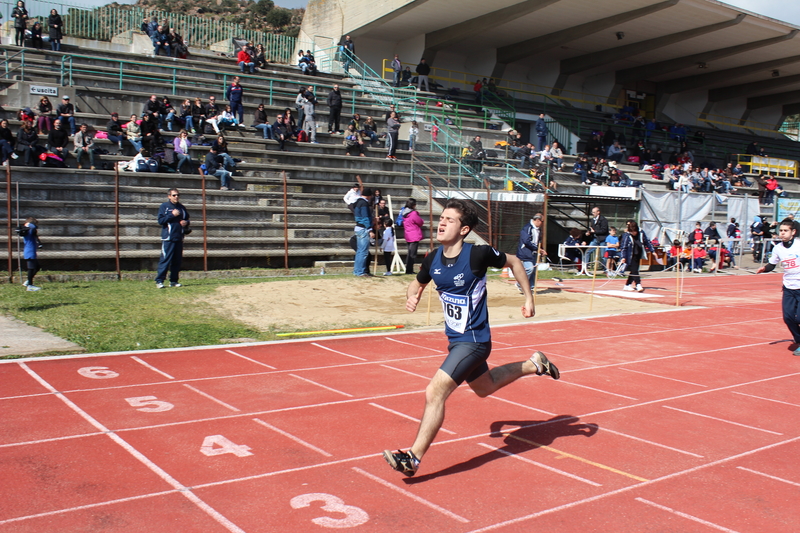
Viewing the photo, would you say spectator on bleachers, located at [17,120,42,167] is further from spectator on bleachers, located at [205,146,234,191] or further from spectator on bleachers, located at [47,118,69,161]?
spectator on bleachers, located at [205,146,234,191]

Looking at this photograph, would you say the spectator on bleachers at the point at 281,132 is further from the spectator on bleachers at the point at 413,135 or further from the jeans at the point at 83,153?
the jeans at the point at 83,153

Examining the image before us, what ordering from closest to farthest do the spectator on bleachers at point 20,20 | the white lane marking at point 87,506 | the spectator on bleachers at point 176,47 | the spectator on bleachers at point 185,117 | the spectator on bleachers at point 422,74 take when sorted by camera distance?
the white lane marking at point 87,506
the spectator on bleachers at point 185,117
the spectator on bleachers at point 20,20
the spectator on bleachers at point 176,47
the spectator on bleachers at point 422,74

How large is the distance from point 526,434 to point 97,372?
→ 192 inches

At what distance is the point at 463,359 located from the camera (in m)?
4.93

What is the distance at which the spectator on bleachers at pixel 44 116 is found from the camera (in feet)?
61.1

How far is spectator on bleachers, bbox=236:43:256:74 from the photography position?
1084 inches

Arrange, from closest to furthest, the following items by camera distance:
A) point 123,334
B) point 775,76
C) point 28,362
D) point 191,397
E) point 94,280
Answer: point 191,397 → point 28,362 → point 123,334 → point 94,280 → point 775,76

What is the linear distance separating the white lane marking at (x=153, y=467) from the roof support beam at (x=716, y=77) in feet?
149

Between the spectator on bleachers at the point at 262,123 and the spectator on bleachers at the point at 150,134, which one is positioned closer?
the spectator on bleachers at the point at 150,134

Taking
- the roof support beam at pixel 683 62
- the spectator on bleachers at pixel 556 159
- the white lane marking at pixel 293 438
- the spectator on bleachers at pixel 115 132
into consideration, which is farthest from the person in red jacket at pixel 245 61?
the roof support beam at pixel 683 62

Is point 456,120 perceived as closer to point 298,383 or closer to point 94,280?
point 94,280

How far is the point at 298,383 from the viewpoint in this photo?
7.59 meters

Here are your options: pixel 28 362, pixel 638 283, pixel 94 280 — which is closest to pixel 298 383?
pixel 28 362

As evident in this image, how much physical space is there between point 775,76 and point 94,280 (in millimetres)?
45745
